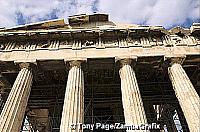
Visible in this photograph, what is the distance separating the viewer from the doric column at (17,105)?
1261 cm

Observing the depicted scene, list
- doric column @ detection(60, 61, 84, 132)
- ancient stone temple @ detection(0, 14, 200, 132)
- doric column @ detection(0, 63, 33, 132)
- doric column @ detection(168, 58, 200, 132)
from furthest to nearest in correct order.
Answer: ancient stone temple @ detection(0, 14, 200, 132) → doric column @ detection(168, 58, 200, 132) → doric column @ detection(0, 63, 33, 132) → doric column @ detection(60, 61, 84, 132)

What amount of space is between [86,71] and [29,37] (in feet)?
14.9

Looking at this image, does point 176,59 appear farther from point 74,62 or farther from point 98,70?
point 74,62

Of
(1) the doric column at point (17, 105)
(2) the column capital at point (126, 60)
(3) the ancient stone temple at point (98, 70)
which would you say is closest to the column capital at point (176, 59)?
(3) the ancient stone temple at point (98, 70)

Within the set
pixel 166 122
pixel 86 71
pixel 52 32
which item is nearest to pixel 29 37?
pixel 52 32

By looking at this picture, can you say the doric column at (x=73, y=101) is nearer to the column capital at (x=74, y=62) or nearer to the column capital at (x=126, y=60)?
the column capital at (x=74, y=62)

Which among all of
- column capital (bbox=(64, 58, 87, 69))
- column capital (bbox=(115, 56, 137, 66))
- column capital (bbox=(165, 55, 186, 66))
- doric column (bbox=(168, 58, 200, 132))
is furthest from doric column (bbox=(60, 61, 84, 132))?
column capital (bbox=(165, 55, 186, 66))

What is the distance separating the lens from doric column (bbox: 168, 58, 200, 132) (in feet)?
42.0

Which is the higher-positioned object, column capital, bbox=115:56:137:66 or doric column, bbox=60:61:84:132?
column capital, bbox=115:56:137:66

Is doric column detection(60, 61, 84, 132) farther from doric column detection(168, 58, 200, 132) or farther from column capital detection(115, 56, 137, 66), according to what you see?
doric column detection(168, 58, 200, 132)

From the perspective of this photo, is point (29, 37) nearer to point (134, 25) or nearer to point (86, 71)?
point (86, 71)

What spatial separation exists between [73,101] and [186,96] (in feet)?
20.2

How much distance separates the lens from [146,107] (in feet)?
63.2

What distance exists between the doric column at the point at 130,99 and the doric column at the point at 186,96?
2.30m
